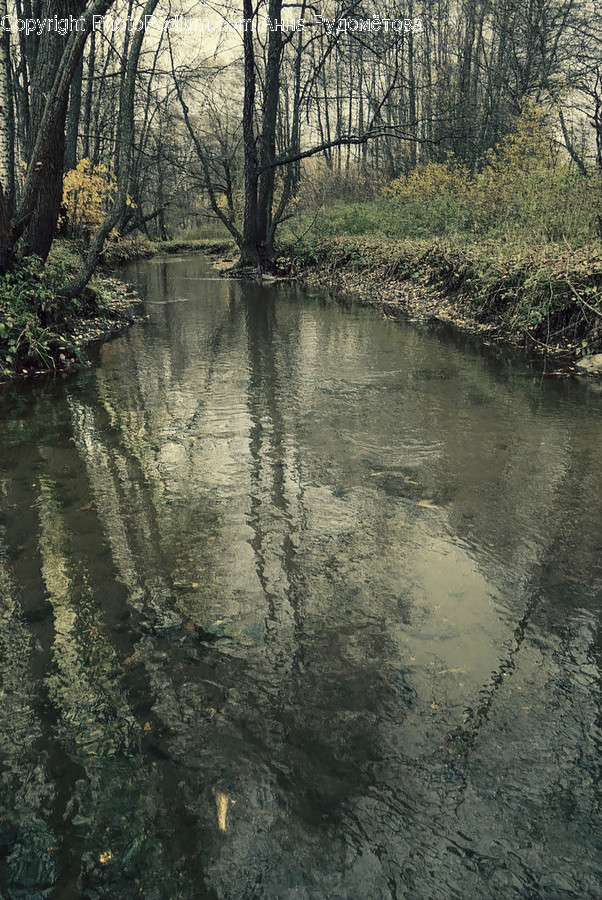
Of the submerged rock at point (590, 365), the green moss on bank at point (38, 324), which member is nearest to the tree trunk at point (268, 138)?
the green moss on bank at point (38, 324)

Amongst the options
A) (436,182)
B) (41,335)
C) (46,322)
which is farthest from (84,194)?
(41,335)

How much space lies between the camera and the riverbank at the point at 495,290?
796 centimetres

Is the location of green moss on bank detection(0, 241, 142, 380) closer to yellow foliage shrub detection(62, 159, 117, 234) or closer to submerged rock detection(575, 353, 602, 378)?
submerged rock detection(575, 353, 602, 378)

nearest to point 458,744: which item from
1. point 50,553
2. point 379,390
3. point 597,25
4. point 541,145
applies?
point 50,553

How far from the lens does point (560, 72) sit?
20.3 meters

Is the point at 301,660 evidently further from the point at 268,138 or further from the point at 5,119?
the point at 268,138

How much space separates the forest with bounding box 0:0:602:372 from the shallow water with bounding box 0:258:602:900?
4216 millimetres

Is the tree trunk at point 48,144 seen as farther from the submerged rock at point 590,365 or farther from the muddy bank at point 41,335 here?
the submerged rock at point 590,365

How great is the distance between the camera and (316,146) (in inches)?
825

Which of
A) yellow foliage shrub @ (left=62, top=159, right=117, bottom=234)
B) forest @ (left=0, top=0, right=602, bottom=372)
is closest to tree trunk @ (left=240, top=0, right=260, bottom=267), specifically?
forest @ (left=0, top=0, right=602, bottom=372)

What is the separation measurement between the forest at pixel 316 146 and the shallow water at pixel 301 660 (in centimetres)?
422

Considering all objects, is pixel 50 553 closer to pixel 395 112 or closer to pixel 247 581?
pixel 247 581

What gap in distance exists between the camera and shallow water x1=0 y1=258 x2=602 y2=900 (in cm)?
171

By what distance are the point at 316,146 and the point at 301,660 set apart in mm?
21557
